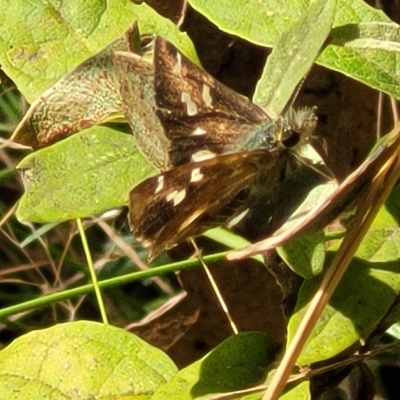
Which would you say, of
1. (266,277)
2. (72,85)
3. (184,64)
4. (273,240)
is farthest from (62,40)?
(266,277)

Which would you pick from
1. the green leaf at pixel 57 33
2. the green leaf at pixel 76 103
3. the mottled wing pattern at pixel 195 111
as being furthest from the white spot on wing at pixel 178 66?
the green leaf at pixel 57 33

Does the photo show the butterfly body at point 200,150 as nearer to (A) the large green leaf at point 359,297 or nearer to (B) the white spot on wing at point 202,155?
(B) the white spot on wing at point 202,155

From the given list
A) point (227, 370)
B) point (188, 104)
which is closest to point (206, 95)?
point (188, 104)

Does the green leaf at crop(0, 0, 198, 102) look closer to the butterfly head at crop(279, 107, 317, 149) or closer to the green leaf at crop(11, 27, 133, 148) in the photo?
the green leaf at crop(11, 27, 133, 148)

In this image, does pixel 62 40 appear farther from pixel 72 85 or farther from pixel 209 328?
pixel 209 328

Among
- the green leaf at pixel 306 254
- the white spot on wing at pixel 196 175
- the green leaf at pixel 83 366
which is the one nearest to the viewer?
the white spot on wing at pixel 196 175

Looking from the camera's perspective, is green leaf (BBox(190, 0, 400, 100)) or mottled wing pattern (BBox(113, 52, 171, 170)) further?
green leaf (BBox(190, 0, 400, 100))

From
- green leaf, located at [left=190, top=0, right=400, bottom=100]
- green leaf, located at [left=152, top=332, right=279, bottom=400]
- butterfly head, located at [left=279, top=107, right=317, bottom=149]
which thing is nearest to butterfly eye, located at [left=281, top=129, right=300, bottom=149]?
butterfly head, located at [left=279, top=107, right=317, bottom=149]
